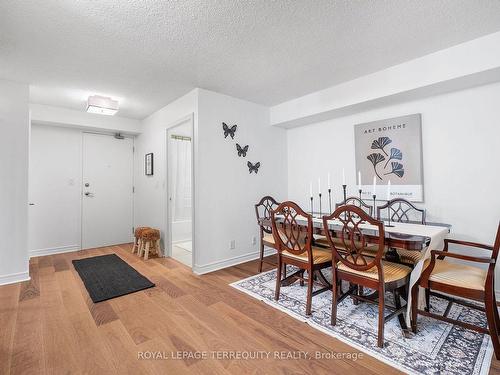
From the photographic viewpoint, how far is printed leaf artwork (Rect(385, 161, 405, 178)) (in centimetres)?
300

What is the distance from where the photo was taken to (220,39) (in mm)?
2225

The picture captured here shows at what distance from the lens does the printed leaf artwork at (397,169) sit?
300 cm

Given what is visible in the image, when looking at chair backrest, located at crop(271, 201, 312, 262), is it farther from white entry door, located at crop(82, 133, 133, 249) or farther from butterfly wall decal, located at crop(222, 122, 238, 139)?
white entry door, located at crop(82, 133, 133, 249)

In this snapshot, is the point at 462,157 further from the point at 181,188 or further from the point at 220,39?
the point at 181,188

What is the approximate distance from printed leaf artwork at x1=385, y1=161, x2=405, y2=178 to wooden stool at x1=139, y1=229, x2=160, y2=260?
345cm

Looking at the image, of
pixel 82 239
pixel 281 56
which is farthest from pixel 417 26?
pixel 82 239

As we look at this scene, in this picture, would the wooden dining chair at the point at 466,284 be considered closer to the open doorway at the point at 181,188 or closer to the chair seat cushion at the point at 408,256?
the chair seat cushion at the point at 408,256

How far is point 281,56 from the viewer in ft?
8.30

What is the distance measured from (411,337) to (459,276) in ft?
1.83

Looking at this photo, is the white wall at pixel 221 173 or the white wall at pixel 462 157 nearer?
the white wall at pixel 462 157

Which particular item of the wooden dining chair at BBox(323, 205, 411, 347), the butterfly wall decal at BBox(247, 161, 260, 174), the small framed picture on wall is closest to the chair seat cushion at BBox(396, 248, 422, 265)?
the wooden dining chair at BBox(323, 205, 411, 347)

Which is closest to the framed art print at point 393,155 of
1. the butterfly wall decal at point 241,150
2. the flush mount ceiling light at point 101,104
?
the butterfly wall decal at point 241,150

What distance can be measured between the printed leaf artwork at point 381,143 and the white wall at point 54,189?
188 inches

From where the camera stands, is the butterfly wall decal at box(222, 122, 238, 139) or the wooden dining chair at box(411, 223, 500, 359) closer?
the wooden dining chair at box(411, 223, 500, 359)
